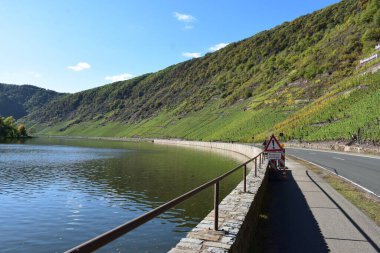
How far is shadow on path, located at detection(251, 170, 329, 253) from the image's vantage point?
28.7 feet

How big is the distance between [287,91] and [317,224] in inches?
3572

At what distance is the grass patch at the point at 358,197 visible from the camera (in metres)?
11.3

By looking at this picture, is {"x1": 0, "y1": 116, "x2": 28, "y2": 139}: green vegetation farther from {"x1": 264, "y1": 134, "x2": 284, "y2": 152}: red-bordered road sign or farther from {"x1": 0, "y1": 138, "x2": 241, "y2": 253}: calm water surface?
{"x1": 264, "y1": 134, "x2": 284, "y2": 152}: red-bordered road sign

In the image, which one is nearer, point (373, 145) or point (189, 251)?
point (189, 251)

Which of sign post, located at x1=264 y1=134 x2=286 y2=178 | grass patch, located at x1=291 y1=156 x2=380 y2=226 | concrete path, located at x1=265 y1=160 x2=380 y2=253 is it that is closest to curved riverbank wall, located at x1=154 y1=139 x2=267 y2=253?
concrete path, located at x1=265 y1=160 x2=380 y2=253

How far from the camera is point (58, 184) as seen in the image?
2494 cm

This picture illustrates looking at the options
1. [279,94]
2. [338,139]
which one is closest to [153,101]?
[279,94]

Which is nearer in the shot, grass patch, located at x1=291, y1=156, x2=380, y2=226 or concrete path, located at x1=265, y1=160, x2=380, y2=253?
concrete path, located at x1=265, y1=160, x2=380, y2=253

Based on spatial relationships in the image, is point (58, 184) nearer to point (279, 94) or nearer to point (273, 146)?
point (273, 146)

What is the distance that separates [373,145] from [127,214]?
3205 centimetres

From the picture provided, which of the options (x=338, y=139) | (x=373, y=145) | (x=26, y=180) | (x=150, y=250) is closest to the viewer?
(x=150, y=250)

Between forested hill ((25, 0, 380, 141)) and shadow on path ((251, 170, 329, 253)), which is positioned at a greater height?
forested hill ((25, 0, 380, 141))

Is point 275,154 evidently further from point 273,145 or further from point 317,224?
point 317,224

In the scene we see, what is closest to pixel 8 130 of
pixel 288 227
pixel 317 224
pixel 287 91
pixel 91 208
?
pixel 287 91
